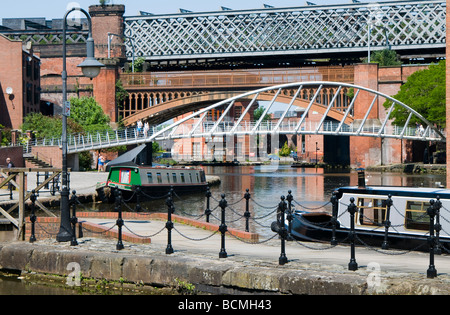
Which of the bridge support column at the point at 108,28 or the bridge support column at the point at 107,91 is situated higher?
the bridge support column at the point at 108,28

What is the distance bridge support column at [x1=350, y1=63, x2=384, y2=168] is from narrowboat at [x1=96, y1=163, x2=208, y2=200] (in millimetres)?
28684

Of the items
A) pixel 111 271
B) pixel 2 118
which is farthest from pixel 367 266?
pixel 2 118

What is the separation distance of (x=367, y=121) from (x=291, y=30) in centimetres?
1657

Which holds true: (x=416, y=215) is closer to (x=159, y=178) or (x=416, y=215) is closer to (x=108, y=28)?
(x=159, y=178)

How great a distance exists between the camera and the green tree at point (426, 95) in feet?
194

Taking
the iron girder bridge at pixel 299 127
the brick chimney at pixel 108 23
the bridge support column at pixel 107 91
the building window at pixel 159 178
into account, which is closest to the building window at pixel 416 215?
the building window at pixel 159 178

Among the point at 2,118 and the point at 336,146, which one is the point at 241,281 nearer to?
the point at 2,118

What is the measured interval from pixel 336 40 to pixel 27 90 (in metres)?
32.2

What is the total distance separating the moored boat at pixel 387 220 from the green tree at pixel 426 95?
43.3 meters

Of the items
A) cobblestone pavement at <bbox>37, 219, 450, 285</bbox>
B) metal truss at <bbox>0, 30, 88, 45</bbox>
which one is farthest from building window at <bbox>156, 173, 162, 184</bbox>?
metal truss at <bbox>0, 30, 88, 45</bbox>

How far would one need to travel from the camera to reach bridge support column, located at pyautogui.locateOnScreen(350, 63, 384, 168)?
67438mm

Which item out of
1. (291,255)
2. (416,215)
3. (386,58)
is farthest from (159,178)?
(386,58)

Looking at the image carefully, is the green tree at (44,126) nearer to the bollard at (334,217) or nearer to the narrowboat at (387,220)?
the narrowboat at (387,220)

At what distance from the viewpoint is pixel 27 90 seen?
66.0m
